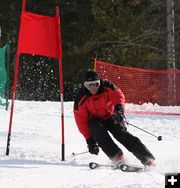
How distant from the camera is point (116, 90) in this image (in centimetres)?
668

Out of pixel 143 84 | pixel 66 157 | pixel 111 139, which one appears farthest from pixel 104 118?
pixel 143 84

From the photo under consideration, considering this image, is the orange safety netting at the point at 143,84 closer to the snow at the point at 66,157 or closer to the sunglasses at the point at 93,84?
the snow at the point at 66,157

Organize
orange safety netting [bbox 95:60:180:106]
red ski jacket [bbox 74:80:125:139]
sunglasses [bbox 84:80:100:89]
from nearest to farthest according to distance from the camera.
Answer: sunglasses [bbox 84:80:100:89] → red ski jacket [bbox 74:80:125:139] → orange safety netting [bbox 95:60:180:106]

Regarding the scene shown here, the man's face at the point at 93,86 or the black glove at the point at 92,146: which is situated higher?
the man's face at the point at 93,86

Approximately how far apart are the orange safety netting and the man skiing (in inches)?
311

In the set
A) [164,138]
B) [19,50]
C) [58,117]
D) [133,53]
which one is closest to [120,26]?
[133,53]

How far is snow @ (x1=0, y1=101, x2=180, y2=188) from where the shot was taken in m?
5.44

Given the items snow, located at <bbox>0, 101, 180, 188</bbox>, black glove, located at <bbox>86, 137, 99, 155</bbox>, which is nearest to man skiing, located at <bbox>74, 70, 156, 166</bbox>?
black glove, located at <bbox>86, 137, 99, 155</bbox>

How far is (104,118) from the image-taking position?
6.85 metres

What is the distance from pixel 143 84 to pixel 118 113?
31.2ft

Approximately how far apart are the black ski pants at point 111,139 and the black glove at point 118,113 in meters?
0.16

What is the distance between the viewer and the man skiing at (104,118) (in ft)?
21.5

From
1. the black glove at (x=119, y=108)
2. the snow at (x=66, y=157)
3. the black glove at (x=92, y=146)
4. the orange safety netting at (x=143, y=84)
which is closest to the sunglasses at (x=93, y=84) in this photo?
the black glove at (x=119, y=108)

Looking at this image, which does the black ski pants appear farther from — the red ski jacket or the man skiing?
the red ski jacket
